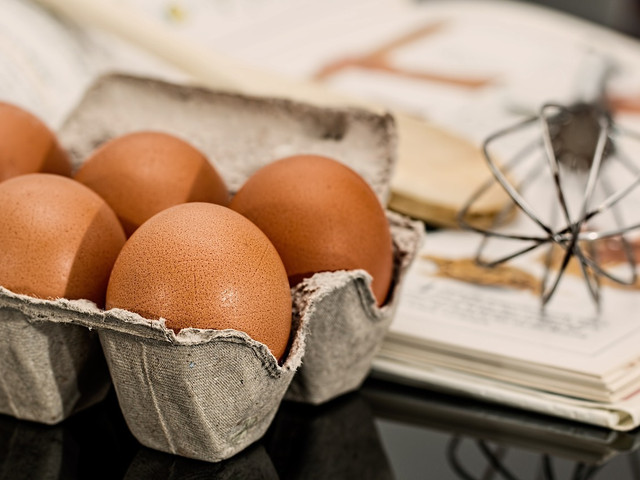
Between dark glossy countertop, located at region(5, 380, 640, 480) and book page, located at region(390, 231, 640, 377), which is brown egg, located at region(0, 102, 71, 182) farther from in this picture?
book page, located at region(390, 231, 640, 377)

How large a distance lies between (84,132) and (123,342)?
0.29 metres

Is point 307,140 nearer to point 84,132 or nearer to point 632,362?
point 84,132

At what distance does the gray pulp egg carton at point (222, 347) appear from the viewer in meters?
0.48

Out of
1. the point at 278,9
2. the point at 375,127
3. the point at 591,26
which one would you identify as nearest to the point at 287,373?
the point at 375,127

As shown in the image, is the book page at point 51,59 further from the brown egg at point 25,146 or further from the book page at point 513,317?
the book page at point 513,317

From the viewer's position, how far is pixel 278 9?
155 cm

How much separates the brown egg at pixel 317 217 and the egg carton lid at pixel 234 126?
0.09 m

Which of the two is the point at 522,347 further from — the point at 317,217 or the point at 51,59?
the point at 51,59

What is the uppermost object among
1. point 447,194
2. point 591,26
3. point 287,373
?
point 287,373

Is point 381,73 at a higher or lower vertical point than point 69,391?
lower

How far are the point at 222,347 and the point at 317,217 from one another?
0.37 feet

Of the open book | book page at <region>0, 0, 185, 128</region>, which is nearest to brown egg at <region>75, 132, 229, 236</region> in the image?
the open book

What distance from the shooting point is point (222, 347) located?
1.55 feet

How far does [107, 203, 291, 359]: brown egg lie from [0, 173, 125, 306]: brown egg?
0.03m
